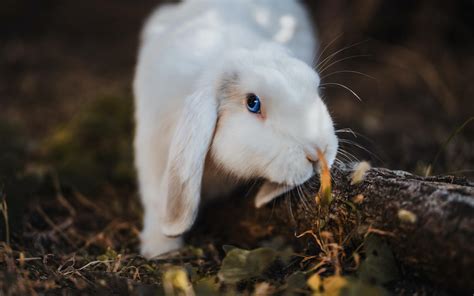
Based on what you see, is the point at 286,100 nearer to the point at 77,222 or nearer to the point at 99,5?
the point at 77,222

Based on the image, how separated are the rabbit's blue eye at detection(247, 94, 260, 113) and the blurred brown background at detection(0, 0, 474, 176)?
1.80 meters

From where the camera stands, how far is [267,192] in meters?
2.86

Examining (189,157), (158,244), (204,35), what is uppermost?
(204,35)

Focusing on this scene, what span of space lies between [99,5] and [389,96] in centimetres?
423

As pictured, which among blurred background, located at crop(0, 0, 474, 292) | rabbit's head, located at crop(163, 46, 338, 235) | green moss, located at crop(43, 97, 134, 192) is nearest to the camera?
rabbit's head, located at crop(163, 46, 338, 235)

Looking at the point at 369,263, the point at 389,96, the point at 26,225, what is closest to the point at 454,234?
the point at 369,263

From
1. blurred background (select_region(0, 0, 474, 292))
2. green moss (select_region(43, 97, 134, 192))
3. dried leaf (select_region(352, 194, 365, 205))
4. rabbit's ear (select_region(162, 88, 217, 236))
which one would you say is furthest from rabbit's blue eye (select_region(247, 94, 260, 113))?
green moss (select_region(43, 97, 134, 192))

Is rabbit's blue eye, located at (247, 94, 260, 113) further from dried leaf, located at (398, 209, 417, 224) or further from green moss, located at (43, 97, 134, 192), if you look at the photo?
green moss, located at (43, 97, 134, 192)

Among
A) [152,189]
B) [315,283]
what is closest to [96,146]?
[152,189]

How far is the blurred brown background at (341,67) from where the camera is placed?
4855 mm

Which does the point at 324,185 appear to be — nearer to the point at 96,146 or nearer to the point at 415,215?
the point at 415,215

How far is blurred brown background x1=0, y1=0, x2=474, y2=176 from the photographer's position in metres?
4.86

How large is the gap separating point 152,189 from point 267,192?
78 centimetres

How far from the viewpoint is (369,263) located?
2135mm
